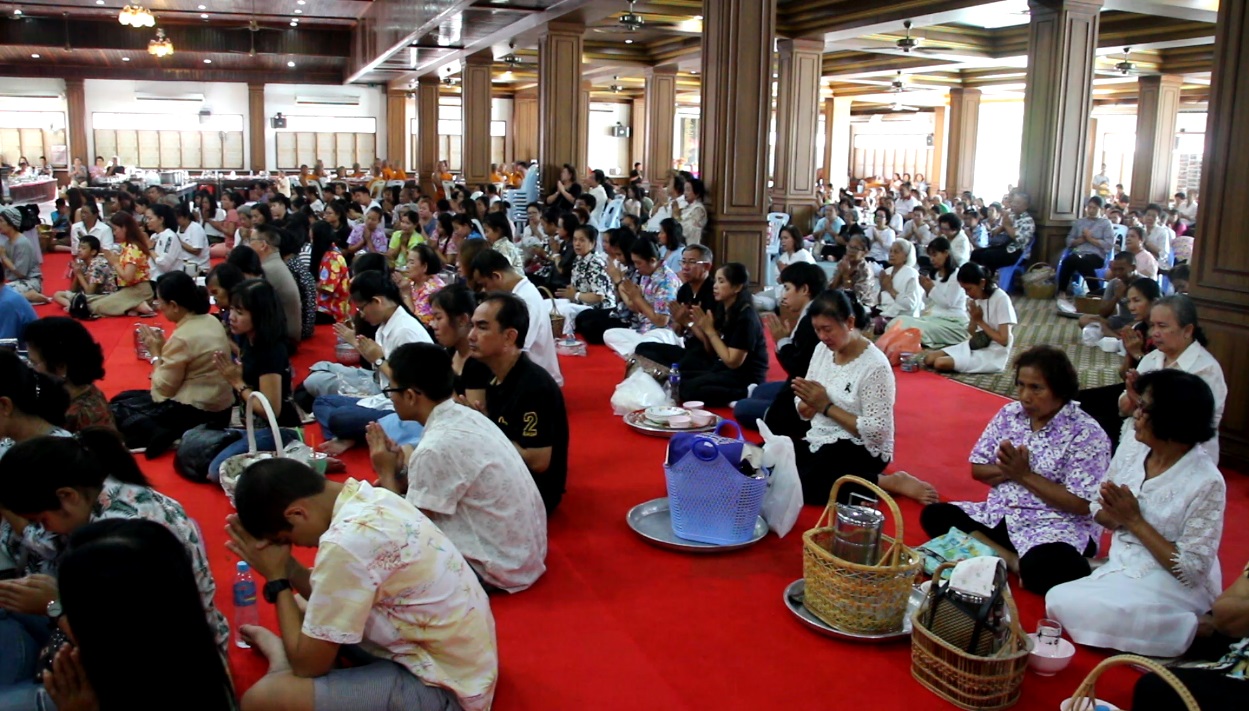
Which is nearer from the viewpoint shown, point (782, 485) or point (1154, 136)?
point (782, 485)

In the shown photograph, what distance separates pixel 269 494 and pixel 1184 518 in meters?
2.52

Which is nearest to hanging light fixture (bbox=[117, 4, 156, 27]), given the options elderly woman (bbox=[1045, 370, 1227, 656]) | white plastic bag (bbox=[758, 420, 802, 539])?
white plastic bag (bbox=[758, 420, 802, 539])

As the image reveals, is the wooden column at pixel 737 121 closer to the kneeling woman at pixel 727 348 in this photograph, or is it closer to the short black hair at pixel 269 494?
the kneeling woman at pixel 727 348

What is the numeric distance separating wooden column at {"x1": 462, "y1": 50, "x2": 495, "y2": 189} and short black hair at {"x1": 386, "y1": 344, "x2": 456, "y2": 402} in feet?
40.8

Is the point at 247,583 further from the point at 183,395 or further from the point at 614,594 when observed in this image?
the point at 183,395

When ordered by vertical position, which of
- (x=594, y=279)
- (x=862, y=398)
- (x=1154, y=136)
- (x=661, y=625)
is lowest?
(x=661, y=625)

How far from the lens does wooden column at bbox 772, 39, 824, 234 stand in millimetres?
13586

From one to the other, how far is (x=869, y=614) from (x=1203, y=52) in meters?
16.3

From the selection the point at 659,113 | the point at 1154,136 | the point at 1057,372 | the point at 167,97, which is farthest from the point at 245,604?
the point at 167,97

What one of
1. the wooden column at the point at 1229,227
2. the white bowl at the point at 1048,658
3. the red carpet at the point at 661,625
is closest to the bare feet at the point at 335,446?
the red carpet at the point at 661,625

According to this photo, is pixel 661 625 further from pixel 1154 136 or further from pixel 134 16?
pixel 1154 136

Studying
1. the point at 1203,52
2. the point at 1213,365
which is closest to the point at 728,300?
the point at 1213,365

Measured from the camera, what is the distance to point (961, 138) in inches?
859

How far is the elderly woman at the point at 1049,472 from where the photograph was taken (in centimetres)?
338
